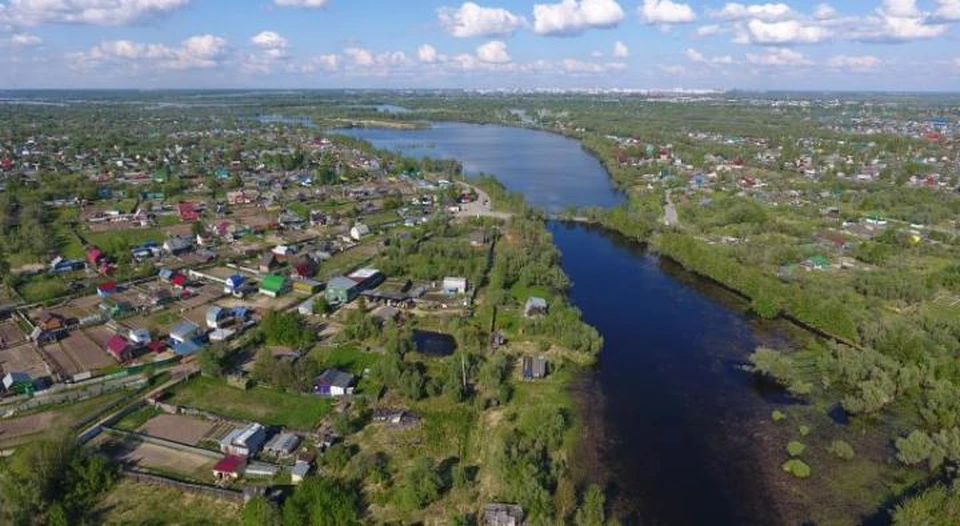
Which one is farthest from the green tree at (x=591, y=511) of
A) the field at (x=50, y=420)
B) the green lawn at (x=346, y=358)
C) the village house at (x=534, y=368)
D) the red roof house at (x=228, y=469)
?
the field at (x=50, y=420)

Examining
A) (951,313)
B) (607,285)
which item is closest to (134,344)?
(607,285)

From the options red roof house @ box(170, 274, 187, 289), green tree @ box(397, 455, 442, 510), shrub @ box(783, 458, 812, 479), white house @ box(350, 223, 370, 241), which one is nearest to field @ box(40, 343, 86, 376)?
red roof house @ box(170, 274, 187, 289)

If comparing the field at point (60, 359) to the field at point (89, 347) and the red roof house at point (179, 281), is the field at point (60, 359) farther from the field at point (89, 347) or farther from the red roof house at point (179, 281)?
the red roof house at point (179, 281)

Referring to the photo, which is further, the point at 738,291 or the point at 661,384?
the point at 738,291

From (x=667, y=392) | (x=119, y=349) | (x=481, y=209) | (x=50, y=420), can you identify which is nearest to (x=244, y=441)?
(x=50, y=420)

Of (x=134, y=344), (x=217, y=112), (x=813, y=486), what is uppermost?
(x=217, y=112)

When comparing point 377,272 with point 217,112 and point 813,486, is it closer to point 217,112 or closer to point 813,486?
point 813,486

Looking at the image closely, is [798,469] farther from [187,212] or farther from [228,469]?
[187,212]
